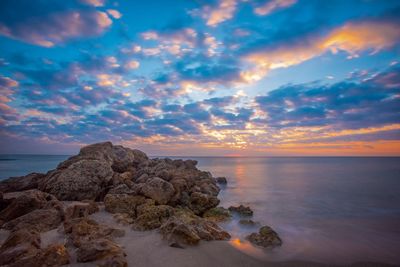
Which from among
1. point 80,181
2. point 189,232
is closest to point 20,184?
point 80,181

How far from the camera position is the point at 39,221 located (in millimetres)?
7688

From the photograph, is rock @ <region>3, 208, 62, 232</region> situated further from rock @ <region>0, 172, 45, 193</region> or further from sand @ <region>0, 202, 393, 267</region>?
rock @ <region>0, 172, 45, 193</region>

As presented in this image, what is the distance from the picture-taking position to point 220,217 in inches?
500

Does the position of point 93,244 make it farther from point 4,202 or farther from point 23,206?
point 4,202

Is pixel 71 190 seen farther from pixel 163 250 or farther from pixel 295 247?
pixel 295 247

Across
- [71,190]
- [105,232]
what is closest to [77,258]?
[105,232]

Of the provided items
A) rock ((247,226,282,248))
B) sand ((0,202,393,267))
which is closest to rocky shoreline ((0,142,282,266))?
rock ((247,226,282,248))

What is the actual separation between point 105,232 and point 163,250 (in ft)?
6.88

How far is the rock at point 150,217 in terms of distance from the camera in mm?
8453

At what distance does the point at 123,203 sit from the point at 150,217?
7.90 ft

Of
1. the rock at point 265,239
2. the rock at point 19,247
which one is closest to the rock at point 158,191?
the rock at point 265,239

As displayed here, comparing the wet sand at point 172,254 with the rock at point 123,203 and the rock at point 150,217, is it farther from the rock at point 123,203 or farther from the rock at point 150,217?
the rock at point 123,203

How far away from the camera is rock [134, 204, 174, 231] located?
333 inches

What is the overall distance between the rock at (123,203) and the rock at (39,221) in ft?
7.77
